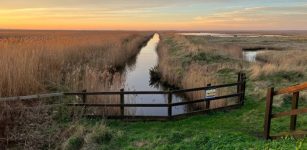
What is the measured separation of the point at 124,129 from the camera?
31.8 feet

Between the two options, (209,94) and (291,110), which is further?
(209,94)

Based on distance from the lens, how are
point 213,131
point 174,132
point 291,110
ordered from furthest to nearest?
point 213,131, point 174,132, point 291,110

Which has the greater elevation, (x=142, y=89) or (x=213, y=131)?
(x=213, y=131)

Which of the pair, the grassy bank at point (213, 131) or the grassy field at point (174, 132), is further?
the grassy field at point (174, 132)

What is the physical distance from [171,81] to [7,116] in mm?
12065

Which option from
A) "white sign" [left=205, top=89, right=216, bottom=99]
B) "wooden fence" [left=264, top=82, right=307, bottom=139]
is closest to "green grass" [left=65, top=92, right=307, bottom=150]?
"wooden fence" [left=264, top=82, right=307, bottom=139]

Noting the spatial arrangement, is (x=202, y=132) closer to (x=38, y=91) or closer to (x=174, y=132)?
(x=174, y=132)

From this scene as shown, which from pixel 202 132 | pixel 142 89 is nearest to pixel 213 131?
pixel 202 132

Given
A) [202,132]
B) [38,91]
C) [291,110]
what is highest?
[291,110]

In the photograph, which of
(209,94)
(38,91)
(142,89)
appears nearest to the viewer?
(209,94)

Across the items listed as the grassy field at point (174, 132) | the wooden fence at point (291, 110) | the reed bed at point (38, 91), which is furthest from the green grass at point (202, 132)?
the reed bed at point (38, 91)

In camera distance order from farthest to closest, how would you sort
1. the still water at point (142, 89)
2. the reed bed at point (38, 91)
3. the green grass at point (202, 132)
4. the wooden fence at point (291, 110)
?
the still water at point (142, 89) < the reed bed at point (38, 91) < the green grass at point (202, 132) < the wooden fence at point (291, 110)

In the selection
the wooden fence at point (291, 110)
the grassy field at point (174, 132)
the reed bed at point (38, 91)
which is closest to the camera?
the wooden fence at point (291, 110)

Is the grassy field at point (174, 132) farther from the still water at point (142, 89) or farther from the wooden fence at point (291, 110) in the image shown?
the still water at point (142, 89)
